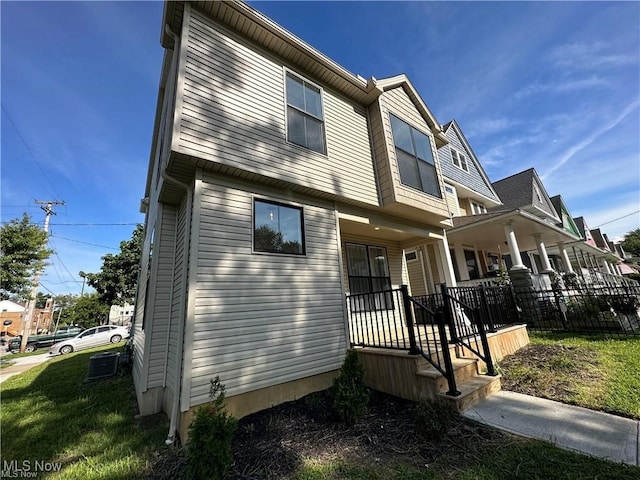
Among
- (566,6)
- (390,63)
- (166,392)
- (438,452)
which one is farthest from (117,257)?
(566,6)

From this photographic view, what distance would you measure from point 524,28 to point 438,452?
10561mm

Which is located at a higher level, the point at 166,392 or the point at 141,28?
the point at 141,28

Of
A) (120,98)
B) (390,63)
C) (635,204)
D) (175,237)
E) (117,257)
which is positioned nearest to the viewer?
(175,237)

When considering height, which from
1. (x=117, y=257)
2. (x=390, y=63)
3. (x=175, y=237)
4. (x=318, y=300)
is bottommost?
(x=318, y=300)

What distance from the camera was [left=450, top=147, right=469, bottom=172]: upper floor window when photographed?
1501cm

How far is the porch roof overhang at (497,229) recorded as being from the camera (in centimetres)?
924

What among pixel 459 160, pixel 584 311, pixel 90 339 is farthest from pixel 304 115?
pixel 90 339

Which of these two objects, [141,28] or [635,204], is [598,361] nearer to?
[141,28]

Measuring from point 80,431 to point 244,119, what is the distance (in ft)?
19.3

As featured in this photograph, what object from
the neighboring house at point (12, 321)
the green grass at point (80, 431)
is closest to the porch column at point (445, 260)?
the green grass at point (80, 431)

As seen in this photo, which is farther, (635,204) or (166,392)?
(635,204)

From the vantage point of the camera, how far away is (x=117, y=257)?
80.5ft

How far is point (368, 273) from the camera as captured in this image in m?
7.99

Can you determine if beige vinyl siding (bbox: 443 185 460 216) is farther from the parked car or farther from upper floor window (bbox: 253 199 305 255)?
the parked car
